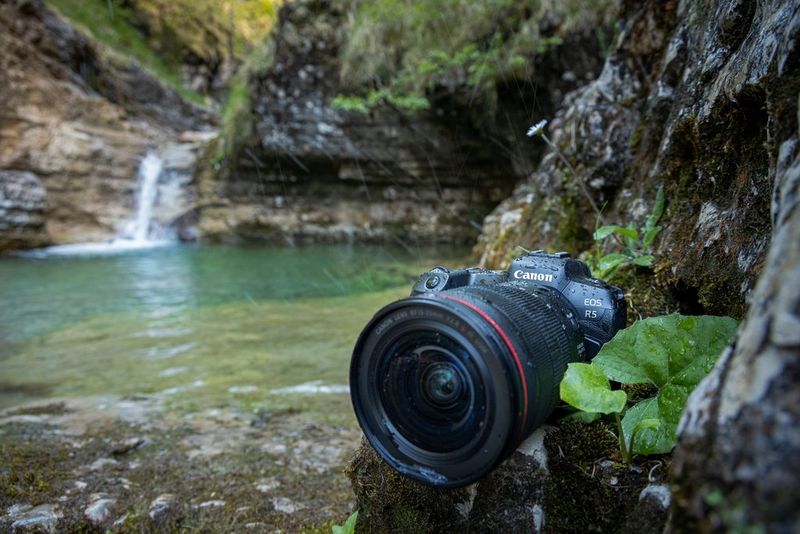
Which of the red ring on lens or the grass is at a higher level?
the grass

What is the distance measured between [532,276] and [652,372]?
18.7 inches

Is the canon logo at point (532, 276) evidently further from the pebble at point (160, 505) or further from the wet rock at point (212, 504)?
the pebble at point (160, 505)

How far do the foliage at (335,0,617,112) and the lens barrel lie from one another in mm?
7047

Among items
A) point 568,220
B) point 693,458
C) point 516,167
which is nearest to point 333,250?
point 516,167

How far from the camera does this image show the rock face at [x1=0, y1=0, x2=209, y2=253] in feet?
32.9

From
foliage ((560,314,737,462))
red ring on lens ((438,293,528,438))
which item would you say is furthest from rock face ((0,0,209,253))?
foliage ((560,314,737,462))

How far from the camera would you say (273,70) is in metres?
10.1

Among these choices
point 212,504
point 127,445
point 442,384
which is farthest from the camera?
point 127,445

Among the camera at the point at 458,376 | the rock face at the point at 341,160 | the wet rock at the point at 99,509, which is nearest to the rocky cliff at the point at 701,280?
the camera at the point at 458,376

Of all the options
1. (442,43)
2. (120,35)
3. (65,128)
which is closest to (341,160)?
(442,43)

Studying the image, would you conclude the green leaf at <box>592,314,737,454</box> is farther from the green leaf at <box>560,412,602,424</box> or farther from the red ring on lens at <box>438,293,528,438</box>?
the red ring on lens at <box>438,293,528,438</box>

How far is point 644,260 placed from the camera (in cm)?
210

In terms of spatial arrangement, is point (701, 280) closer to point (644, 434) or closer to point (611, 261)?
point (611, 261)

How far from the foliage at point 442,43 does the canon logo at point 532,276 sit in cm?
657
